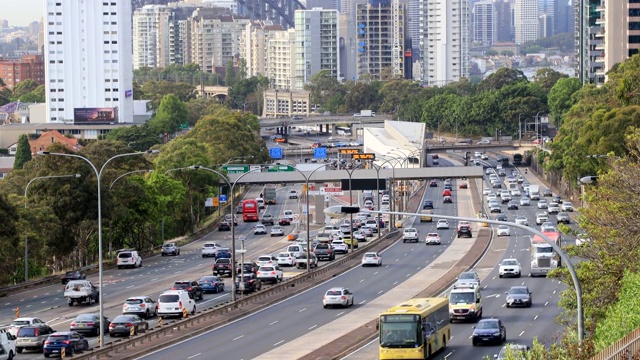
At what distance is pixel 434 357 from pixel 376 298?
23262 mm

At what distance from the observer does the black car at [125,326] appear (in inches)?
2485

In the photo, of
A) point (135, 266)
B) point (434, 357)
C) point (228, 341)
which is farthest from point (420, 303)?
point (135, 266)

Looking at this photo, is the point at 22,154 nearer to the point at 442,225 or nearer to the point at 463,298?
the point at 442,225

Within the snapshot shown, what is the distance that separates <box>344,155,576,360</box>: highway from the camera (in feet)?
188

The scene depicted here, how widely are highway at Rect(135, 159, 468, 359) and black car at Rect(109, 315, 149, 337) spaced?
2623 mm

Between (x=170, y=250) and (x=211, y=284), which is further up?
(x=211, y=284)

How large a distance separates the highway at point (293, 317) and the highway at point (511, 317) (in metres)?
5.28

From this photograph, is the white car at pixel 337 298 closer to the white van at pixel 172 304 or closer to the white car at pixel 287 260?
the white van at pixel 172 304

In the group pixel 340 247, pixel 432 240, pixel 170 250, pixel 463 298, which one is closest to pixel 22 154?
pixel 170 250

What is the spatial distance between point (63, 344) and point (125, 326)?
6287 mm

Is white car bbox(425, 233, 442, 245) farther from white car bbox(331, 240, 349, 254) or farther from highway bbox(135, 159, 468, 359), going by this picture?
white car bbox(331, 240, 349, 254)

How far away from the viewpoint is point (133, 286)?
87188mm

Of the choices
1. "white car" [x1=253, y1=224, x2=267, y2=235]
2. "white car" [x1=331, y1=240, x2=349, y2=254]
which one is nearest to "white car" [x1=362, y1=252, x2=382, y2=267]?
"white car" [x1=331, y1=240, x2=349, y2=254]

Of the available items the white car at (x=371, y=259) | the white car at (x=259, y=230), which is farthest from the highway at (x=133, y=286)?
the white car at (x=371, y=259)
